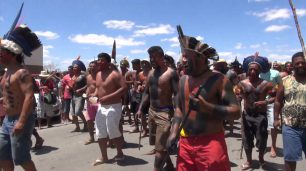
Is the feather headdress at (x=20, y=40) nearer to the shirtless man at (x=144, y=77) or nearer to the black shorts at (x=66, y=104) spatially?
the shirtless man at (x=144, y=77)

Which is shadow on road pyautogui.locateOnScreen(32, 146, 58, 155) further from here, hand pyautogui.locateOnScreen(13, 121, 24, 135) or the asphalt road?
hand pyautogui.locateOnScreen(13, 121, 24, 135)

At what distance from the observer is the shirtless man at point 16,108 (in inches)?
180

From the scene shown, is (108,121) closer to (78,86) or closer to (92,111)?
(92,111)

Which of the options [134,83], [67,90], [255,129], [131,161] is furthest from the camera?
[67,90]

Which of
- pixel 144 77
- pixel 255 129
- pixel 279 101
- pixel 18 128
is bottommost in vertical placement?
pixel 255 129

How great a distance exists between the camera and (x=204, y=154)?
3504 mm

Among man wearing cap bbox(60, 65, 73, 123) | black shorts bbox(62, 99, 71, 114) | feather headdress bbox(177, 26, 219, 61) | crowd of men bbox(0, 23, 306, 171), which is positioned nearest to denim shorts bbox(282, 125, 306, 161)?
crowd of men bbox(0, 23, 306, 171)

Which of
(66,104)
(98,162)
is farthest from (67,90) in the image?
(98,162)

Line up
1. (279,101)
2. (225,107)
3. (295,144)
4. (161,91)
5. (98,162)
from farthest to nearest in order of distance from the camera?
(98,162) < (161,91) < (279,101) < (295,144) < (225,107)

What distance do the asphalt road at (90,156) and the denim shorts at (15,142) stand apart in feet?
6.49

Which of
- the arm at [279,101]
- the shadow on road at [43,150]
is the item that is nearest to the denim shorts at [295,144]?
the arm at [279,101]

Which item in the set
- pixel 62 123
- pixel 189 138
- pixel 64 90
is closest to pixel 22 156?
pixel 189 138

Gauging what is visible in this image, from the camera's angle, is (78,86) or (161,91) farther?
(78,86)

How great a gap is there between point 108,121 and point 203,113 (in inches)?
125
